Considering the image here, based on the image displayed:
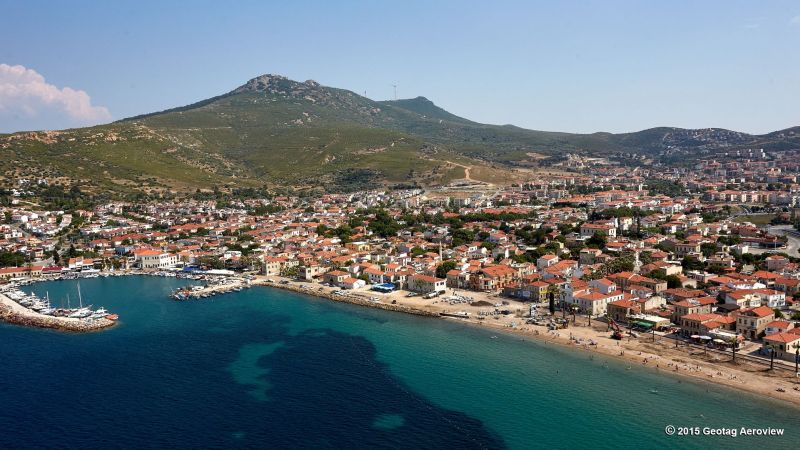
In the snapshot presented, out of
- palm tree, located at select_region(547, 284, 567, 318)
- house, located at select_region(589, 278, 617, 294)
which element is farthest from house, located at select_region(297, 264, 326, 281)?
house, located at select_region(589, 278, 617, 294)

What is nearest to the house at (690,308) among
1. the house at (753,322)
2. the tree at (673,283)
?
the house at (753,322)

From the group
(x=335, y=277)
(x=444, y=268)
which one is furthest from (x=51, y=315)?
(x=444, y=268)

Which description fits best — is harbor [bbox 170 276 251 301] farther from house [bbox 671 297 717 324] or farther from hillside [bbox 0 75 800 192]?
hillside [bbox 0 75 800 192]

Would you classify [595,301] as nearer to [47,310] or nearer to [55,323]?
[55,323]

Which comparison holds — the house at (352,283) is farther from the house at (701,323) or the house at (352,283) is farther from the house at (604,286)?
the house at (701,323)

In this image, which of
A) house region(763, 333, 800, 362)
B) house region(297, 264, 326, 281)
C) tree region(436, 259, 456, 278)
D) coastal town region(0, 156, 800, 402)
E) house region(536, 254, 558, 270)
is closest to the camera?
house region(763, 333, 800, 362)

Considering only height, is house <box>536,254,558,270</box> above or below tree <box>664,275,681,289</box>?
above
